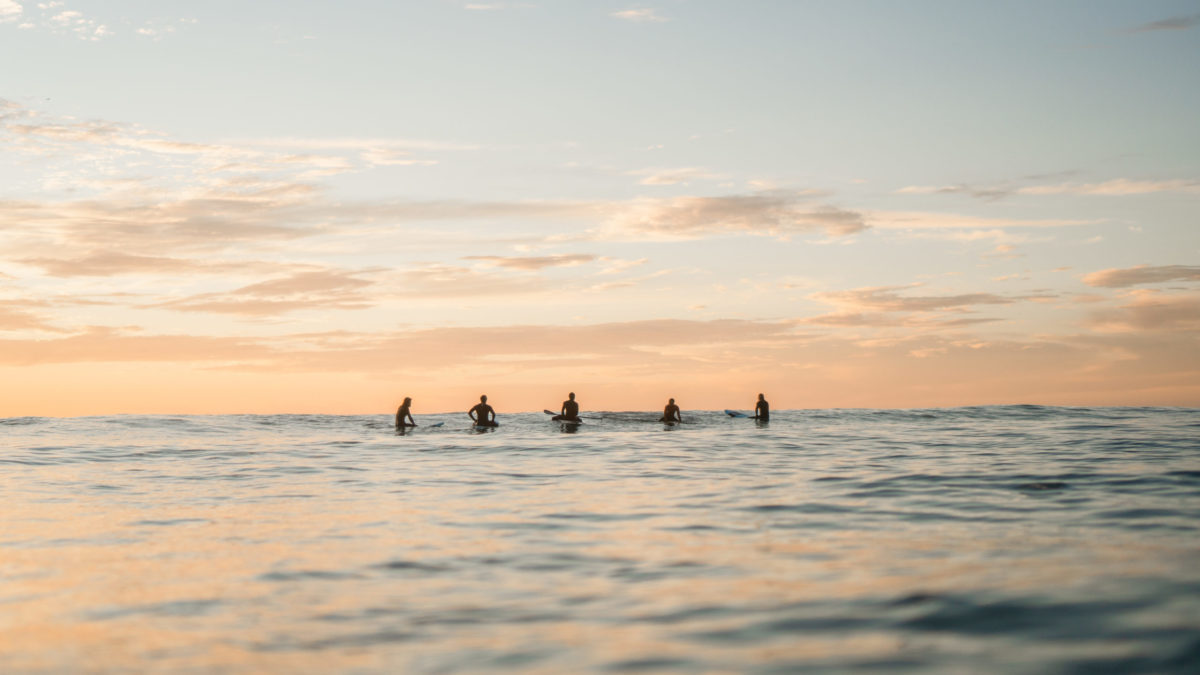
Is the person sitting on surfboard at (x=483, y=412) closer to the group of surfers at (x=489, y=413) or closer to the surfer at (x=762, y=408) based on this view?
the group of surfers at (x=489, y=413)

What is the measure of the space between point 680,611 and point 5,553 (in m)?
8.74

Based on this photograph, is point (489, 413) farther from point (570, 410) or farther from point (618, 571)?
point (618, 571)

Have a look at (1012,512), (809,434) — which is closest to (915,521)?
(1012,512)

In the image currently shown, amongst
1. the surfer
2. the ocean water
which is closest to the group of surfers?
the surfer

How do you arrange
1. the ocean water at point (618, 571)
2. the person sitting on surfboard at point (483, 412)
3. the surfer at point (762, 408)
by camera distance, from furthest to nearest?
the surfer at point (762, 408), the person sitting on surfboard at point (483, 412), the ocean water at point (618, 571)

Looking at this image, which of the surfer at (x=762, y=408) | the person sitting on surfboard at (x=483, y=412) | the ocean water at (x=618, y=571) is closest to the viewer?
the ocean water at (x=618, y=571)

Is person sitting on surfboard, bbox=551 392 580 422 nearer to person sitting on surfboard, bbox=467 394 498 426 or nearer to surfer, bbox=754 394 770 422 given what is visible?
person sitting on surfboard, bbox=467 394 498 426

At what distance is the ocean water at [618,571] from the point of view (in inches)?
238

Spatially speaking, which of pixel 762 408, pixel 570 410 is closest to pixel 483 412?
pixel 570 410

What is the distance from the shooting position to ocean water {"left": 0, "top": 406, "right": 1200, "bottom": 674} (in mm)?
6043

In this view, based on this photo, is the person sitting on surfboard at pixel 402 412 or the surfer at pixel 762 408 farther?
the surfer at pixel 762 408

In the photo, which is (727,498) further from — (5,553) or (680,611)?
(5,553)

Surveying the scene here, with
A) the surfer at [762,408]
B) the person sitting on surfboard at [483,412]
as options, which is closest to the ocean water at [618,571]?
the person sitting on surfboard at [483,412]

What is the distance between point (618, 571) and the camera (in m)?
8.74
